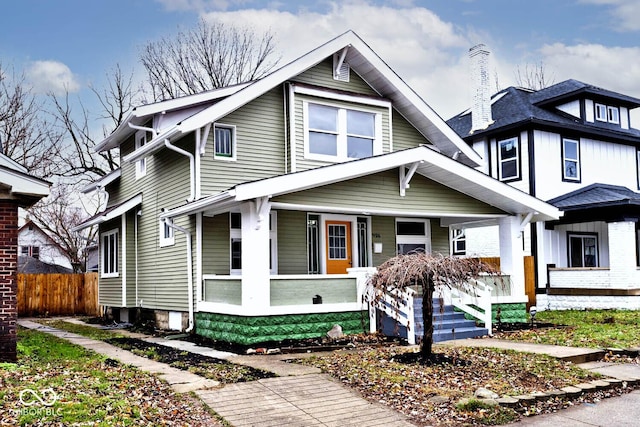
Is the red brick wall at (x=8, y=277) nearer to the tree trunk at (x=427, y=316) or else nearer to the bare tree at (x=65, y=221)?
the tree trunk at (x=427, y=316)

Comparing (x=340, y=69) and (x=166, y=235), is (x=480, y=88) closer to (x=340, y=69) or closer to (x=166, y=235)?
(x=340, y=69)

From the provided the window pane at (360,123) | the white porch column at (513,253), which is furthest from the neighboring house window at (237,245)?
the white porch column at (513,253)

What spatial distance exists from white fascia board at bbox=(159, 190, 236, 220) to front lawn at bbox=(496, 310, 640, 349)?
6.71m

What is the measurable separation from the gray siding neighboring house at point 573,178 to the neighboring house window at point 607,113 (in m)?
0.04

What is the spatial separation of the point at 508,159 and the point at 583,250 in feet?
14.9

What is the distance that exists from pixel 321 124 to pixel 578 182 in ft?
39.7

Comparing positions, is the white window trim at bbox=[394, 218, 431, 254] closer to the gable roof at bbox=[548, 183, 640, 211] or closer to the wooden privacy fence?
the gable roof at bbox=[548, 183, 640, 211]

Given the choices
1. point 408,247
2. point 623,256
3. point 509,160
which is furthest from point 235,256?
point 623,256

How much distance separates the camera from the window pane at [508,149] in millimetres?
23031

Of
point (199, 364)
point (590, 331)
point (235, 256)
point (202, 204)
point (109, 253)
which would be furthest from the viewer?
point (109, 253)

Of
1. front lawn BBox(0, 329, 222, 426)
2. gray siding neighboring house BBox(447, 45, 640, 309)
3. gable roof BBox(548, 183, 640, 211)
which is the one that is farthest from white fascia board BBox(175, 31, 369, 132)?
gable roof BBox(548, 183, 640, 211)

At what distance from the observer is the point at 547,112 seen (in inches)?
953

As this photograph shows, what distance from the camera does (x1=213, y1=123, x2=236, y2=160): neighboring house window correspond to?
586 inches

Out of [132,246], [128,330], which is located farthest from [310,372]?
[132,246]
